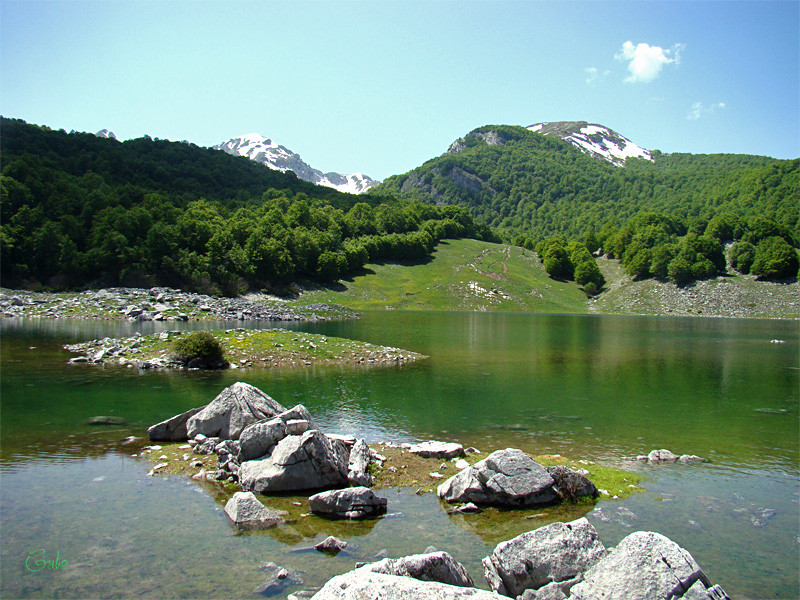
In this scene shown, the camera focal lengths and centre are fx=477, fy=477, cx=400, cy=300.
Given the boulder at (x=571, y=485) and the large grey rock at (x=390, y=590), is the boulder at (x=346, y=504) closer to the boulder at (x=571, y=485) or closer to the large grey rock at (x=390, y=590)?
the boulder at (x=571, y=485)

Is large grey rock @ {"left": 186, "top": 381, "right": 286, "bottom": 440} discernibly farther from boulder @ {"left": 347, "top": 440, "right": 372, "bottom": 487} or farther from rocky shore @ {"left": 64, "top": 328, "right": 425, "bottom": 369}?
rocky shore @ {"left": 64, "top": 328, "right": 425, "bottom": 369}

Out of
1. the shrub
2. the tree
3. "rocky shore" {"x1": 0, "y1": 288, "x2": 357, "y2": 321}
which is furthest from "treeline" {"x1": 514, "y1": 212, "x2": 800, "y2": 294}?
the shrub

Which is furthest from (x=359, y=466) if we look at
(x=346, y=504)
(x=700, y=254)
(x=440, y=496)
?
(x=700, y=254)

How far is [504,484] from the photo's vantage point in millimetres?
12656

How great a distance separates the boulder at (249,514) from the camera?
10906 mm

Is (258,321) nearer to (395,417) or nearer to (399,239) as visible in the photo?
(395,417)

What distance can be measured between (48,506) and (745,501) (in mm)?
18193

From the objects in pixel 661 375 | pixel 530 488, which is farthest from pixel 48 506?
pixel 661 375

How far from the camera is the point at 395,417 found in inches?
872

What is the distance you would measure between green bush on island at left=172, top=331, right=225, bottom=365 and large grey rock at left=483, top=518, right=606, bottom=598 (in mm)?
27709

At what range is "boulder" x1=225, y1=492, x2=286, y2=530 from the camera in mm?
10906

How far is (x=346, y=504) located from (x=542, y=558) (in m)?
5.10

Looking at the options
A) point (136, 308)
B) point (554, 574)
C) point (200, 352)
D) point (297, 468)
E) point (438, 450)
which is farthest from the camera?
point (136, 308)

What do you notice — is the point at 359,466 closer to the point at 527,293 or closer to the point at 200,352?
the point at 200,352
